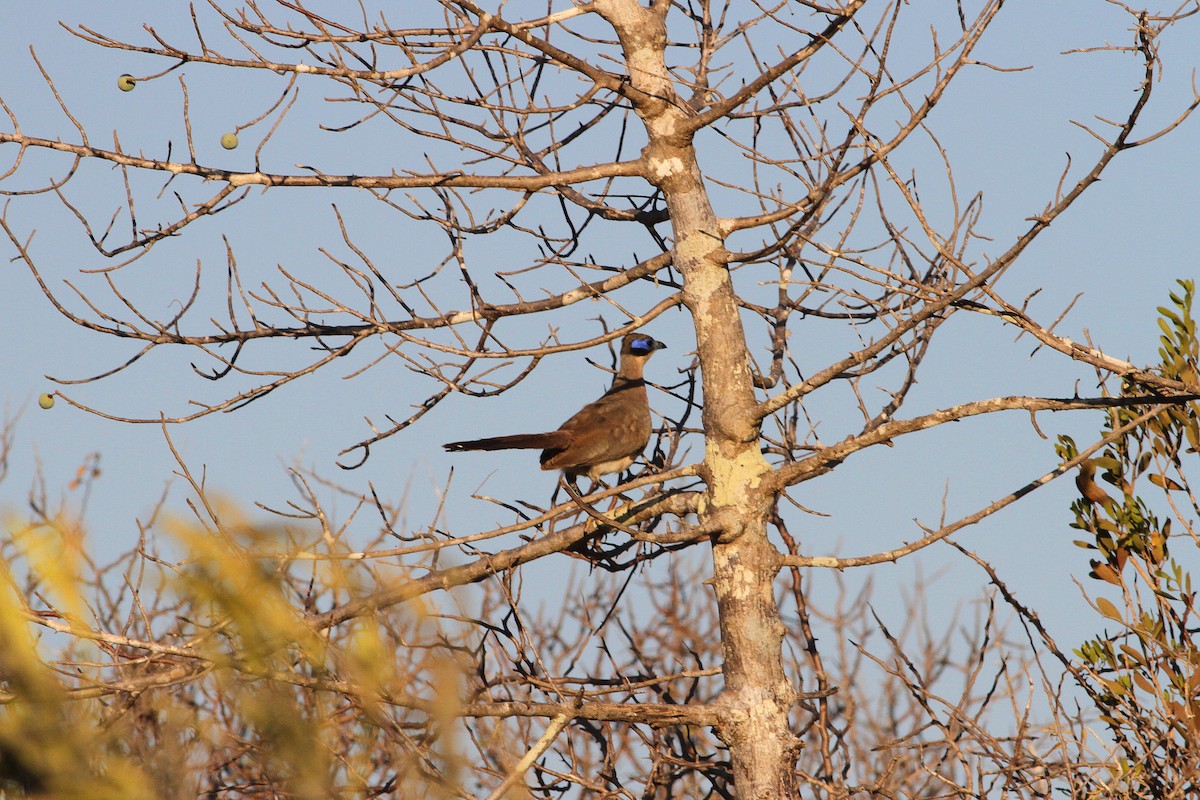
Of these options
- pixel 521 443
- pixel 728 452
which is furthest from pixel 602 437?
pixel 728 452

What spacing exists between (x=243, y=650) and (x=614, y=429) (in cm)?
694

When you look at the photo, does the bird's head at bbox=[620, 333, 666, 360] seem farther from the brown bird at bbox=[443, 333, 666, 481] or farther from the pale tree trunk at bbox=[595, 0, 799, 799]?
the pale tree trunk at bbox=[595, 0, 799, 799]

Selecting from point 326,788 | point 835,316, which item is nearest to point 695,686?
point 835,316

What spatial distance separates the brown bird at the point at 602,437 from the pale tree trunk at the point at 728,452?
1777 millimetres

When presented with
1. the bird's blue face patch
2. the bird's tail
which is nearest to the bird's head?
the bird's blue face patch

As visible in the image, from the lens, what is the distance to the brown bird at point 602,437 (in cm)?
772

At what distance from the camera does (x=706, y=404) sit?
555 cm

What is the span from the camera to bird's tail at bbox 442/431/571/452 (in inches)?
247

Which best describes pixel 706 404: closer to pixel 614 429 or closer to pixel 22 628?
pixel 614 429

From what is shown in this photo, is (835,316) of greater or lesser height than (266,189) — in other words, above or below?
above

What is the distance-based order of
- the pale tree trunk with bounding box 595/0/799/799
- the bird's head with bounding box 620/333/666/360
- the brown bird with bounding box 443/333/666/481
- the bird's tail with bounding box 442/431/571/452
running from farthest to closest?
the bird's head with bounding box 620/333/666/360 → the brown bird with bounding box 443/333/666/481 → the bird's tail with bounding box 442/431/571/452 → the pale tree trunk with bounding box 595/0/799/799

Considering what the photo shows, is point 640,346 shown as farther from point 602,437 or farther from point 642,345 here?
point 602,437

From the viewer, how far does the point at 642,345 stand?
9.25 m

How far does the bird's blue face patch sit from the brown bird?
420 mm
